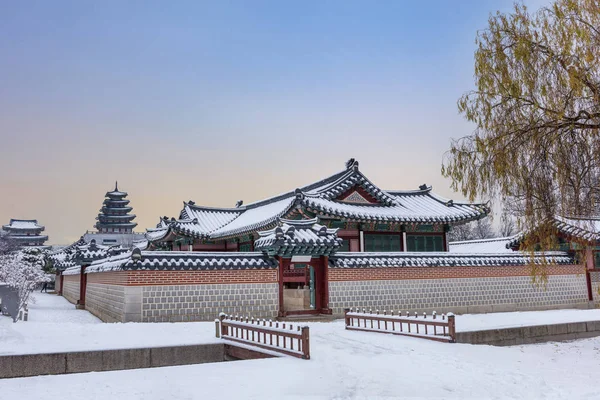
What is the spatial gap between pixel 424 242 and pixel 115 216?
77848 mm

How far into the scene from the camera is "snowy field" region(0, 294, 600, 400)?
7594mm

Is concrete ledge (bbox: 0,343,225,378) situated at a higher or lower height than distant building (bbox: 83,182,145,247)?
lower

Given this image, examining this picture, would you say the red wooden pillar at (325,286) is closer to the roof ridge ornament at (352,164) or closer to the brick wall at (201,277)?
the brick wall at (201,277)

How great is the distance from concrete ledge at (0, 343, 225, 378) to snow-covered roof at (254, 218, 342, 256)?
6.13 m

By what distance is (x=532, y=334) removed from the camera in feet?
51.1

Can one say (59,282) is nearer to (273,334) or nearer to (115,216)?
(273,334)

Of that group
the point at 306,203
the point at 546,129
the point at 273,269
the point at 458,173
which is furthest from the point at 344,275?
the point at 546,129

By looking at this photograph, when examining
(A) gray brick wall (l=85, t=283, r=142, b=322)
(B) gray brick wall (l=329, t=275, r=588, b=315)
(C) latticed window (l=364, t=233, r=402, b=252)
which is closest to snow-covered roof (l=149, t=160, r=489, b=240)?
(C) latticed window (l=364, t=233, r=402, b=252)

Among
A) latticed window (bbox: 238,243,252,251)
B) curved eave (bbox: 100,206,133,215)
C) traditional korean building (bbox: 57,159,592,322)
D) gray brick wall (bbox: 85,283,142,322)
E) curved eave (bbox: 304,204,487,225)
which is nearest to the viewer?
gray brick wall (bbox: 85,283,142,322)

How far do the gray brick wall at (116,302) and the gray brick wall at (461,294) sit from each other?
664 centimetres

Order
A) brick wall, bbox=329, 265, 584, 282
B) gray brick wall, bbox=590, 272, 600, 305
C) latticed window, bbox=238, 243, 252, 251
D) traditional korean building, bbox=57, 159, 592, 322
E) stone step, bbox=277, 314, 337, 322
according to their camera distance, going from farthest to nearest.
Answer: latticed window, bbox=238, 243, 252, 251
gray brick wall, bbox=590, 272, 600, 305
brick wall, bbox=329, 265, 584, 282
stone step, bbox=277, 314, 337, 322
traditional korean building, bbox=57, 159, 592, 322

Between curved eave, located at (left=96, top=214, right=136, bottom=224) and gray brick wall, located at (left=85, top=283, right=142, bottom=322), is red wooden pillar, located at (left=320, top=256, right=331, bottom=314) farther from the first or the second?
curved eave, located at (left=96, top=214, right=136, bottom=224)

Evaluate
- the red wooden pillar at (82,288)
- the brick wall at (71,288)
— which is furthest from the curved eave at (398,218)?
the brick wall at (71,288)

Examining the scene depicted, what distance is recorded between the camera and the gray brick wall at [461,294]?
18781 millimetres
